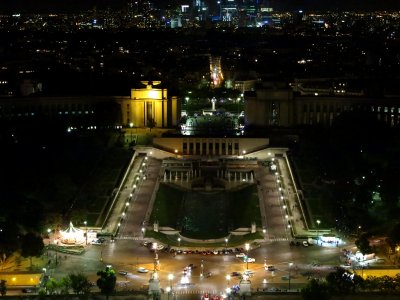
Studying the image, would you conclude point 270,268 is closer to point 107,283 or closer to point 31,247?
point 107,283

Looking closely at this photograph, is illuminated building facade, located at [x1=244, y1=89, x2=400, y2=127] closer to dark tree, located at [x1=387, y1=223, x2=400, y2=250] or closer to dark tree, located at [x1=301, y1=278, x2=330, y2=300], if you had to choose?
dark tree, located at [x1=387, y1=223, x2=400, y2=250]

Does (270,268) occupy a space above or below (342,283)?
below

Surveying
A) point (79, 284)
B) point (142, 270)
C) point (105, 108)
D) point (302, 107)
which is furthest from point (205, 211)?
point (302, 107)

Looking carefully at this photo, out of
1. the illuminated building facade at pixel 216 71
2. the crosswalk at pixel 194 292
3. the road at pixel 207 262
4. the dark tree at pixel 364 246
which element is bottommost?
the illuminated building facade at pixel 216 71

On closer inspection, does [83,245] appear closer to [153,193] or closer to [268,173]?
[153,193]

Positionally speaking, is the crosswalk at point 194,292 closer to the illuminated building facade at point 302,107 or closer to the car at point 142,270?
the car at point 142,270

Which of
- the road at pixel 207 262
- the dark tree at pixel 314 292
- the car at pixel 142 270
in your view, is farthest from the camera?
the car at pixel 142 270

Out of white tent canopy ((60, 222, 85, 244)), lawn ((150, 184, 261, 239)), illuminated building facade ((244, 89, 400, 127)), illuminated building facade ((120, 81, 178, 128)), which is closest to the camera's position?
white tent canopy ((60, 222, 85, 244))

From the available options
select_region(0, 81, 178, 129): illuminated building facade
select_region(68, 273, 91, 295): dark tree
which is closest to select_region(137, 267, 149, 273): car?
select_region(68, 273, 91, 295): dark tree

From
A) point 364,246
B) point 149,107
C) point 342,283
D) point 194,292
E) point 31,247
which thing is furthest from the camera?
point 149,107

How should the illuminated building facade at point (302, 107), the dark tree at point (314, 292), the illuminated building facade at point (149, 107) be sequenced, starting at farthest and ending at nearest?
the illuminated building facade at point (149, 107) < the illuminated building facade at point (302, 107) < the dark tree at point (314, 292)

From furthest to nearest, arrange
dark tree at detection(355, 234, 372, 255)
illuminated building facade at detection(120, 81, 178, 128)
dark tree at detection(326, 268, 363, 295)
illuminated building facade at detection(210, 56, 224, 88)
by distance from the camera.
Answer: illuminated building facade at detection(210, 56, 224, 88) → illuminated building facade at detection(120, 81, 178, 128) → dark tree at detection(355, 234, 372, 255) → dark tree at detection(326, 268, 363, 295)

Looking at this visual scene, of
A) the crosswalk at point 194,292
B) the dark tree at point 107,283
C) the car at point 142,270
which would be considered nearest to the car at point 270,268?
the crosswalk at point 194,292
